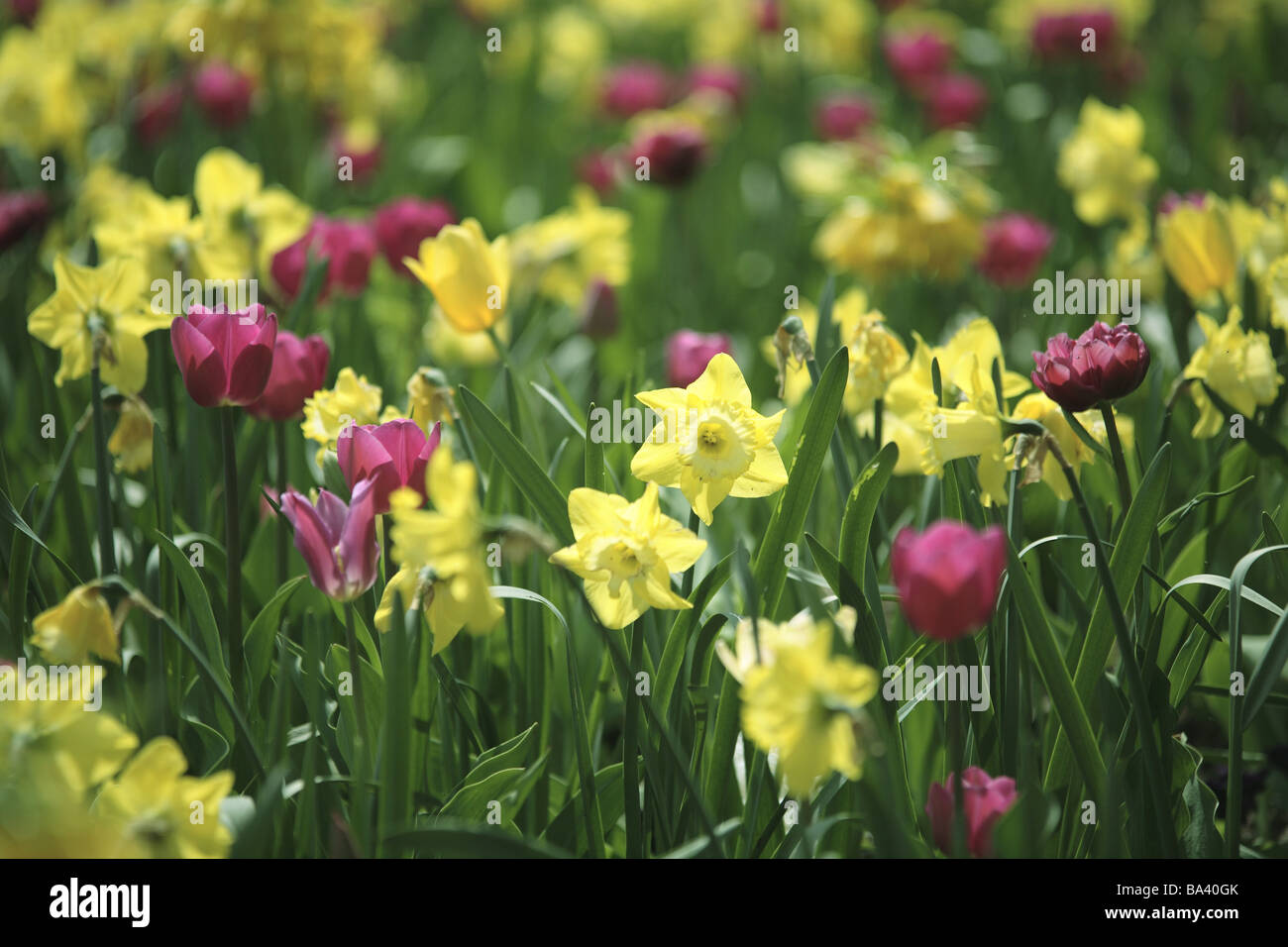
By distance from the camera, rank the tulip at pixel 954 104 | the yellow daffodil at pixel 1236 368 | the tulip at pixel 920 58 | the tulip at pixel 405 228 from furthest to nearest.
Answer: the tulip at pixel 920 58 → the tulip at pixel 954 104 → the tulip at pixel 405 228 → the yellow daffodil at pixel 1236 368

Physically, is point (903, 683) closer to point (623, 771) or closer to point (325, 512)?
point (623, 771)

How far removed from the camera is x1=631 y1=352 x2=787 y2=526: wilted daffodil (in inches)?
43.3

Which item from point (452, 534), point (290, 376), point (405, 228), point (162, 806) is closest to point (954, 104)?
point (405, 228)

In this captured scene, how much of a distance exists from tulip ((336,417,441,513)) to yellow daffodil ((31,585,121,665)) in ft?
0.83

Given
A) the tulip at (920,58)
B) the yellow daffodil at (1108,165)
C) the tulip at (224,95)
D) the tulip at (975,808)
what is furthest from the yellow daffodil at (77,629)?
the tulip at (920,58)

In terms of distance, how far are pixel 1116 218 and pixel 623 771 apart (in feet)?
8.13

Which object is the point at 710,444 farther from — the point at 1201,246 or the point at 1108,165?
the point at 1108,165

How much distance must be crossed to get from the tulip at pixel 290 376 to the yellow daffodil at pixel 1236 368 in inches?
43.7

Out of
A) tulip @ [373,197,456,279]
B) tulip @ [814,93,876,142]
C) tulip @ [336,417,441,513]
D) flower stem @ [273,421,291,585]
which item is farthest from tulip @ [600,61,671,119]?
tulip @ [336,417,441,513]

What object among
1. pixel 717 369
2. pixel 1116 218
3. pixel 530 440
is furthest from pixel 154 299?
pixel 1116 218

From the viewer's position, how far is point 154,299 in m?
1.63

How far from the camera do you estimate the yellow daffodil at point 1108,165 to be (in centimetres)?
228

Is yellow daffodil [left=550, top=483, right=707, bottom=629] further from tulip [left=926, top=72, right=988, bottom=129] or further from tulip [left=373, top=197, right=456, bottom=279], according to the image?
tulip [left=926, top=72, right=988, bottom=129]

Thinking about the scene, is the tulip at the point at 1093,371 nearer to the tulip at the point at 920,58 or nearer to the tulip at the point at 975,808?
the tulip at the point at 975,808
